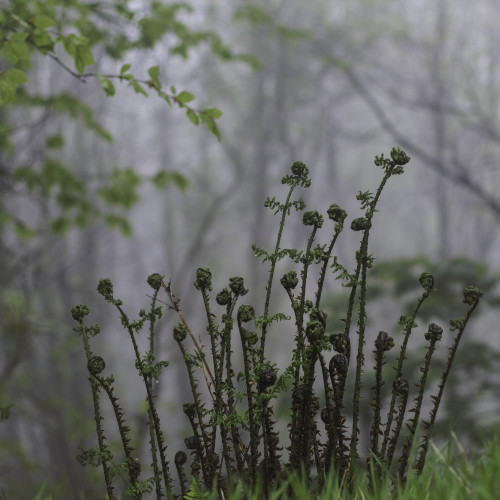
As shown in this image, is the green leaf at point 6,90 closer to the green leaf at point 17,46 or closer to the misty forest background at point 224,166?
the green leaf at point 17,46

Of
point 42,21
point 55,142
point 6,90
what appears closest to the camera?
point 6,90

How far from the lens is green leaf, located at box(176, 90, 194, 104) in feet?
A: 5.49

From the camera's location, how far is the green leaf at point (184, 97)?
1672 mm

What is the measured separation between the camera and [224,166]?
2097 cm

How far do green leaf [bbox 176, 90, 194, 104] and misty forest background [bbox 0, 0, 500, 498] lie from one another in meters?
0.20

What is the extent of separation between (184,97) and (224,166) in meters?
19.6

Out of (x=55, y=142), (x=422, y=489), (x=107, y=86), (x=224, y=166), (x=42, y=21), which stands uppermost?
(x=224, y=166)

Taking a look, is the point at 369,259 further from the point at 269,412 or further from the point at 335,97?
the point at 335,97

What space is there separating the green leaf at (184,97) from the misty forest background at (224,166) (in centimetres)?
20

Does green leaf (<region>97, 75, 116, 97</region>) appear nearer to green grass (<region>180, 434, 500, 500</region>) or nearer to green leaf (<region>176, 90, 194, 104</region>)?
green leaf (<region>176, 90, 194, 104</region>)

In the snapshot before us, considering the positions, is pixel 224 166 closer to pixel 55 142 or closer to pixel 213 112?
pixel 55 142

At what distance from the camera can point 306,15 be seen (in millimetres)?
13789

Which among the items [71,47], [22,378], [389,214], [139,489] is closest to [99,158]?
[22,378]

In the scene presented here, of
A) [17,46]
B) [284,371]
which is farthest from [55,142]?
[284,371]
